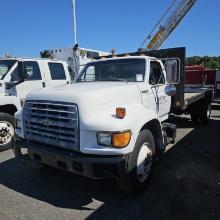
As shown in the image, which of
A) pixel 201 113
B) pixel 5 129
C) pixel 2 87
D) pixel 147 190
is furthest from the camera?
pixel 201 113

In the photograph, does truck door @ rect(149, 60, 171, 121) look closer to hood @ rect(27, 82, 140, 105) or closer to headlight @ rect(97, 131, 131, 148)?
hood @ rect(27, 82, 140, 105)

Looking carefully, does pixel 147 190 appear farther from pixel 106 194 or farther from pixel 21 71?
pixel 21 71

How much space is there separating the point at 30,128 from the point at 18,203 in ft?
3.59

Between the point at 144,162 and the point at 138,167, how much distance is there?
0.83ft

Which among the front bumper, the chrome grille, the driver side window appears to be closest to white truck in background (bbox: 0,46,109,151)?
the driver side window

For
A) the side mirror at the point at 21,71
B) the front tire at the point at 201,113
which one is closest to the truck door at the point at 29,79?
the side mirror at the point at 21,71

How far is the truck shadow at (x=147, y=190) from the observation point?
12.5 feet

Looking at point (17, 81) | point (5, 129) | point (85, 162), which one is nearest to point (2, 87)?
point (17, 81)

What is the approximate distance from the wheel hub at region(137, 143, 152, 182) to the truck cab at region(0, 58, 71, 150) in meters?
3.53

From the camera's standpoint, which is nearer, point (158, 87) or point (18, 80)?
point (158, 87)

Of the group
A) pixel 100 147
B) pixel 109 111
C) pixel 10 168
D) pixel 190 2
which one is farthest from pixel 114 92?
pixel 190 2

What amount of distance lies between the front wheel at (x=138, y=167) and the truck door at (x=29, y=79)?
169 inches

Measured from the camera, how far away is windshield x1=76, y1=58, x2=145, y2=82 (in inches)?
207

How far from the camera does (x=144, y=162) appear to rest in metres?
4.30
